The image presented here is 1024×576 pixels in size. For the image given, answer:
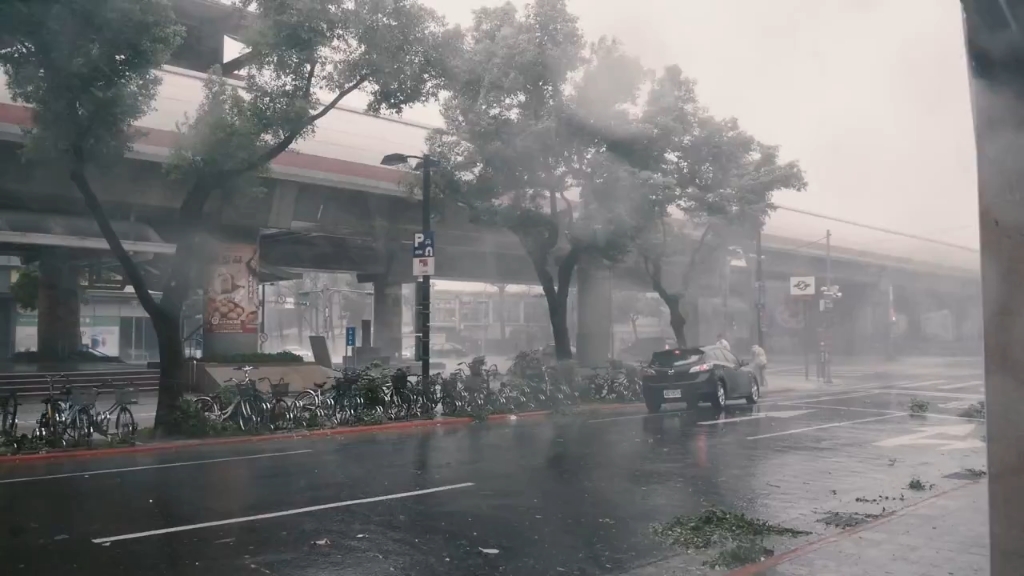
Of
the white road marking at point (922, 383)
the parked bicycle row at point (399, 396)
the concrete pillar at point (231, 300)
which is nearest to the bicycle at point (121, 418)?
the parked bicycle row at point (399, 396)

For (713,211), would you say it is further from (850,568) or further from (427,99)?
(850,568)

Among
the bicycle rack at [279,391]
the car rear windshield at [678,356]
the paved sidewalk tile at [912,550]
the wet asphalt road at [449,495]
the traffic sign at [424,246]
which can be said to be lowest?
the wet asphalt road at [449,495]

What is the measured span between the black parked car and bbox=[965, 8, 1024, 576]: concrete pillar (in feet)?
45.4

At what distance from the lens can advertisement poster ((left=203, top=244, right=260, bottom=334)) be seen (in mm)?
22875

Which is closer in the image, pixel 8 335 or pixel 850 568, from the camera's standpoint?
pixel 850 568

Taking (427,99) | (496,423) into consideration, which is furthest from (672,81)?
(496,423)

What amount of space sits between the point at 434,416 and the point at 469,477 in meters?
7.14

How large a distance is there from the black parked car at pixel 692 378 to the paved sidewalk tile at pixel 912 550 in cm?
1040

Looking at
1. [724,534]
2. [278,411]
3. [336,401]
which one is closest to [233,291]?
[336,401]

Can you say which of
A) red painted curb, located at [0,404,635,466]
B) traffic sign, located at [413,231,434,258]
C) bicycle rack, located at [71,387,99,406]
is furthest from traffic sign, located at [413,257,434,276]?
bicycle rack, located at [71,387,99,406]

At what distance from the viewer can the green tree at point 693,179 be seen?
67.9 feet

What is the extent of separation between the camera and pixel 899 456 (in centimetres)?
1154

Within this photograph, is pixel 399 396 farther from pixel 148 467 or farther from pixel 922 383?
pixel 922 383

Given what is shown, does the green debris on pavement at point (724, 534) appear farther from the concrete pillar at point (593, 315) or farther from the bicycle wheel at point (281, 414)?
the concrete pillar at point (593, 315)
